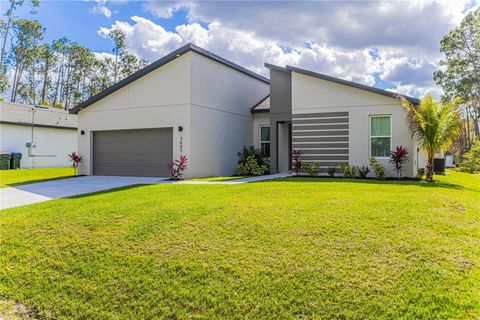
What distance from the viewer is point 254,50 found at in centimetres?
1847

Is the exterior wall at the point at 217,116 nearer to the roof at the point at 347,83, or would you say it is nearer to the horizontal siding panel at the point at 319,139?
the roof at the point at 347,83

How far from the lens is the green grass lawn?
3926 mm

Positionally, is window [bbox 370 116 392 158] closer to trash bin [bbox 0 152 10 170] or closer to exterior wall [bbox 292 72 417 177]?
exterior wall [bbox 292 72 417 177]

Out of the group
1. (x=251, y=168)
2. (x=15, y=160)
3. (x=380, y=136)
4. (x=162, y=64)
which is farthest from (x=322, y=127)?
(x=15, y=160)

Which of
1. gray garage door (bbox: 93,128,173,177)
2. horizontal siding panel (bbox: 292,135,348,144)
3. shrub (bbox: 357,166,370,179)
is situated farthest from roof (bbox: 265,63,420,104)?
gray garage door (bbox: 93,128,173,177)

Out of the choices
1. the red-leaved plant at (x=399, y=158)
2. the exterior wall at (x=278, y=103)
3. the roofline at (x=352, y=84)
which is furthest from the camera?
the exterior wall at (x=278, y=103)

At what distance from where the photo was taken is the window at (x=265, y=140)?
57.4 feet

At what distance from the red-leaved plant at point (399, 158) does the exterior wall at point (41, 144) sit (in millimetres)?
22117

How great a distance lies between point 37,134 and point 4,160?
3214mm

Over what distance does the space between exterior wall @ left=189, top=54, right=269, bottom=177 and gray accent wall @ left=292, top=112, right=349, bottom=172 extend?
360 centimetres

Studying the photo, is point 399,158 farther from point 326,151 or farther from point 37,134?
point 37,134

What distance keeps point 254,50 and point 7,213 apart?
1412 cm

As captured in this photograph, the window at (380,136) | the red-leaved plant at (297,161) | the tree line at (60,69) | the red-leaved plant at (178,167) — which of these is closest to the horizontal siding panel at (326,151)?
the red-leaved plant at (297,161)

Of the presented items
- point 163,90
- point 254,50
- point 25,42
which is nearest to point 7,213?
point 163,90
